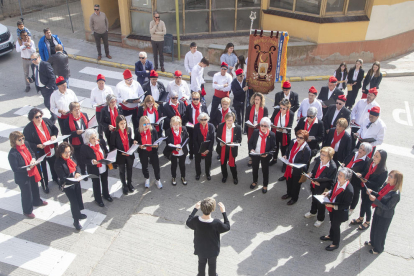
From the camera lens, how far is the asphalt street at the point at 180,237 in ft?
20.0

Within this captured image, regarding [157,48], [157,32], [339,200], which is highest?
[157,32]

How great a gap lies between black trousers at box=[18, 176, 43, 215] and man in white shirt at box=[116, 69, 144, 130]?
115 inches

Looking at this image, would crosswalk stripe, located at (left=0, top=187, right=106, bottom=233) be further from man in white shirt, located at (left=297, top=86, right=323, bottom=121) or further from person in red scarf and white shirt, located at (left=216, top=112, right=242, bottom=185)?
man in white shirt, located at (left=297, top=86, right=323, bottom=121)

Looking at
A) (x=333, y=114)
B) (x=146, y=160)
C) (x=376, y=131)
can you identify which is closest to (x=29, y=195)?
(x=146, y=160)

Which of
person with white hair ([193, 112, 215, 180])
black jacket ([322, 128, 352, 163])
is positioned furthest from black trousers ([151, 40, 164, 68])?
black jacket ([322, 128, 352, 163])

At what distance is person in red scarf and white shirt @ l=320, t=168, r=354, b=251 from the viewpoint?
19.5 feet

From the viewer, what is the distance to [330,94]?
30.3 feet

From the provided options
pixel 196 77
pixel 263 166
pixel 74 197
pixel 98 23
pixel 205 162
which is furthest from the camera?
pixel 98 23

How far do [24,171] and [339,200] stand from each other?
5732 mm

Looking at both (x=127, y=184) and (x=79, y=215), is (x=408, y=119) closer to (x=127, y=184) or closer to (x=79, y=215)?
(x=127, y=184)

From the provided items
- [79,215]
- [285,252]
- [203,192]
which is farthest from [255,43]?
[79,215]

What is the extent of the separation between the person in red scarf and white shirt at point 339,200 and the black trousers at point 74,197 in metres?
4.59

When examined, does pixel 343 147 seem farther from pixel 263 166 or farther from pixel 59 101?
pixel 59 101

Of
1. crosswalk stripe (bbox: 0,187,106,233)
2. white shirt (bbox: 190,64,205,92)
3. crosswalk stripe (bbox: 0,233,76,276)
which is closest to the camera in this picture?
crosswalk stripe (bbox: 0,233,76,276)
